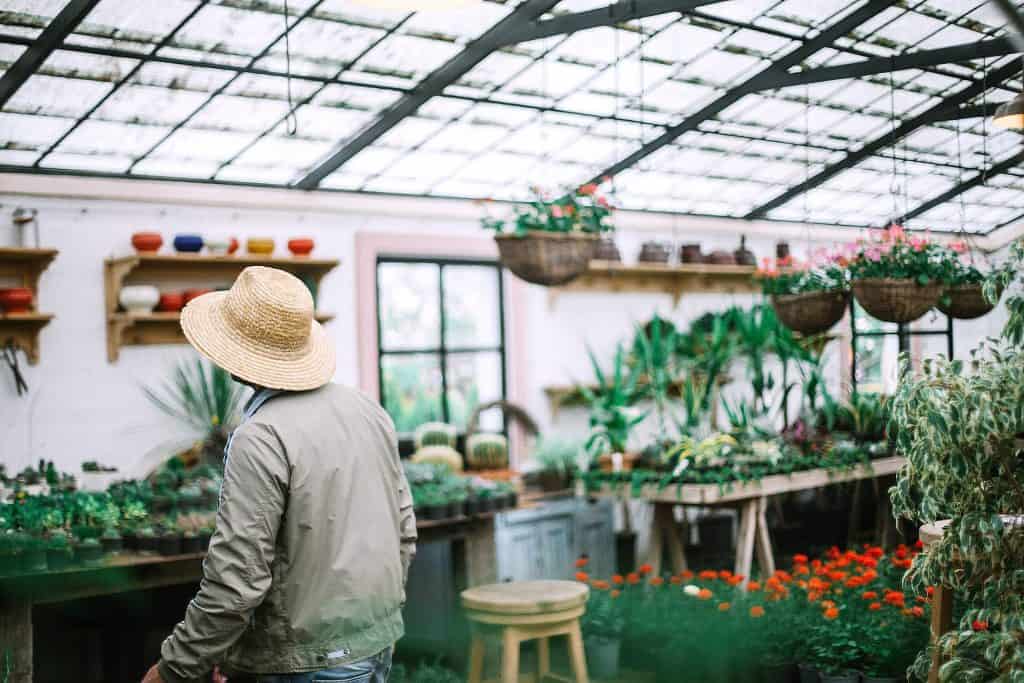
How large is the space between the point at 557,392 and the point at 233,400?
267cm

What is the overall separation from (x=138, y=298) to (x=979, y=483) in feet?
15.1

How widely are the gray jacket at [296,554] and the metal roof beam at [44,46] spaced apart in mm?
3332

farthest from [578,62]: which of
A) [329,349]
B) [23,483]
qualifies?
[329,349]

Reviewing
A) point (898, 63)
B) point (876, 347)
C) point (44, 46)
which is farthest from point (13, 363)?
point (876, 347)

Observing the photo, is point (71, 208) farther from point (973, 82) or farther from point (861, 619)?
point (973, 82)

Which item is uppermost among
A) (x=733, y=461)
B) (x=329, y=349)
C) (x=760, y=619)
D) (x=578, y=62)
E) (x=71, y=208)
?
(x=578, y=62)

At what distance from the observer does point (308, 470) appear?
230 centimetres

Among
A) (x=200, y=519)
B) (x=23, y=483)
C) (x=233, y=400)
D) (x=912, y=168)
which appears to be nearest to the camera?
(x=200, y=519)

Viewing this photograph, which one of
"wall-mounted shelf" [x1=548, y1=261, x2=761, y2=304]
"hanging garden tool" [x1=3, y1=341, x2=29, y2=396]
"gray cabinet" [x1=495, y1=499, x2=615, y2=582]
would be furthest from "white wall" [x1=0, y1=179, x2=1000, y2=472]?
"gray cabinet" [x1=495, y1=499, x2=615, y2=582]

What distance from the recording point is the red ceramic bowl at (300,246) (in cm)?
675

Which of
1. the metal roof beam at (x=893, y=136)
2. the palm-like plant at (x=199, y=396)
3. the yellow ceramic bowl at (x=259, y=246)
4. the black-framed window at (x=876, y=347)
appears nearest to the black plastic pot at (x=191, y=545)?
the palm-like plant at (x=199, y=396)

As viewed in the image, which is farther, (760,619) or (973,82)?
(973,82)

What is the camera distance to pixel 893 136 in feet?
25.1

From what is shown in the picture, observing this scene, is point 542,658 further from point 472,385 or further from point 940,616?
point 472,385
